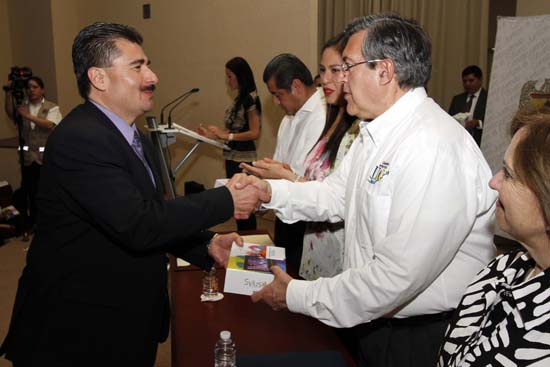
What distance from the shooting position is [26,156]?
18.1 feet

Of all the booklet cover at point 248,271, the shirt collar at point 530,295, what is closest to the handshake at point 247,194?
the booklet cover at point 248,271

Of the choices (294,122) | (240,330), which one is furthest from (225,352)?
(294,122)

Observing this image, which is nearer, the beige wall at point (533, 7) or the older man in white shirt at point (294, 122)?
the older man in white shirt at point (294, 122)

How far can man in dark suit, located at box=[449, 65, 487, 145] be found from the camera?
554 cm

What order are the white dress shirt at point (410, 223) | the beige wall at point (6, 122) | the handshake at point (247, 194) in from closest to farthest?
1. the white dress shirt at point (410, 223)
2. the handshake at point (247, 194)
3. the beige wall at point (6, 122)

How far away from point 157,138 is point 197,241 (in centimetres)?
160

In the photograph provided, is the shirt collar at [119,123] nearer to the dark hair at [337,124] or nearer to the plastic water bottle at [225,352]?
the plastic water bottle at [225,352]

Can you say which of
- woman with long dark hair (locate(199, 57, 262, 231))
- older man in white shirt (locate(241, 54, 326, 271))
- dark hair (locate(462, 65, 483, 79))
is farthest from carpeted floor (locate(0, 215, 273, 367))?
dark hair (locate(462, 65, 483, 79))

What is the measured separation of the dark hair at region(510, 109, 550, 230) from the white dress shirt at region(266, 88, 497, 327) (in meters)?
0.27

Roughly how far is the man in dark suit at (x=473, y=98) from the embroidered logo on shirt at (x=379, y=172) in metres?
4.39

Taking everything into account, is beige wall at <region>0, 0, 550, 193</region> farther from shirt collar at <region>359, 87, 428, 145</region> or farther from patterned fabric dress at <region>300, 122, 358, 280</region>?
shirt collar at <region>359, 87, 428, 145</region>

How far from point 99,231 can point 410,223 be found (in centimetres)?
90

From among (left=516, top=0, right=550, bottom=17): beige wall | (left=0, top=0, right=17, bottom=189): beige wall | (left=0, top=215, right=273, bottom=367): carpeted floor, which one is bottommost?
(left=0, top=215, right=273, bottom=367): carpeted floor

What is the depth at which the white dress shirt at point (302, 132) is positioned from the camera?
2.73 metres
